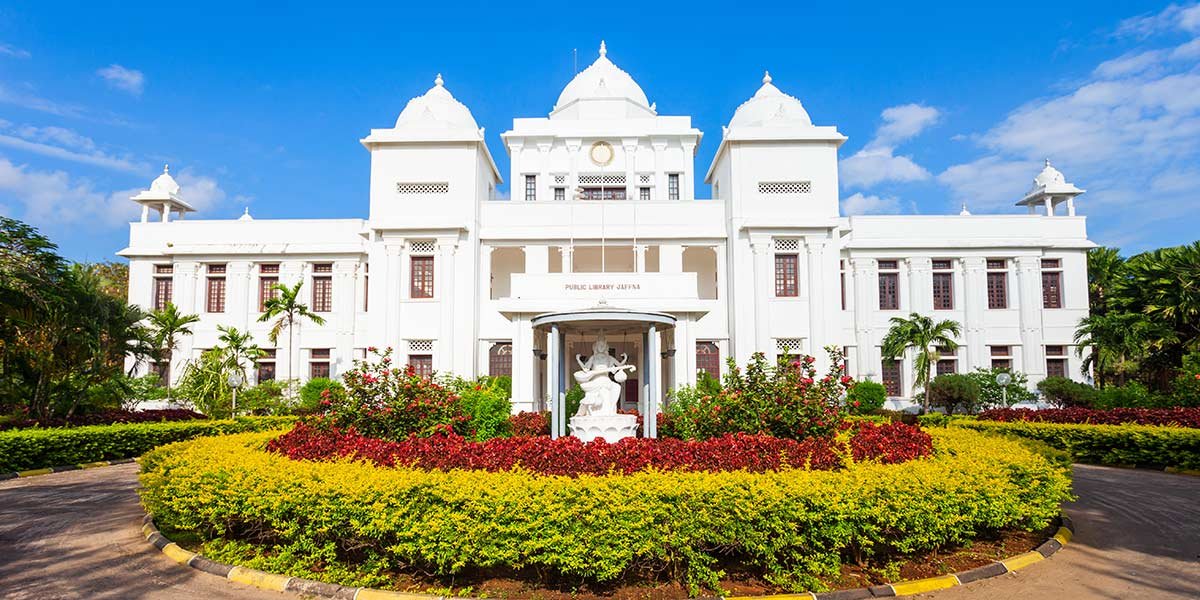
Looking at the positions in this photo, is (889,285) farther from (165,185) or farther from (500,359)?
(165,185)

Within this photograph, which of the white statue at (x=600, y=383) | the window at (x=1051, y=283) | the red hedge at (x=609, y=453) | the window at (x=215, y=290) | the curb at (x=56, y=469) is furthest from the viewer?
the window at (x=215, y=290)

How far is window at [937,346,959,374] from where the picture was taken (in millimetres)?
24672

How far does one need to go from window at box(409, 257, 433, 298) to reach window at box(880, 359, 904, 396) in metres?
15.9

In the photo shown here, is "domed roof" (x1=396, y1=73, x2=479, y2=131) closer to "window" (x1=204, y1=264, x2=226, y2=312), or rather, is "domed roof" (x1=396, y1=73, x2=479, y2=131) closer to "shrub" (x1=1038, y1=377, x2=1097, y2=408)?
"window" (x1=204, y1=264, x2=226, y2=312)

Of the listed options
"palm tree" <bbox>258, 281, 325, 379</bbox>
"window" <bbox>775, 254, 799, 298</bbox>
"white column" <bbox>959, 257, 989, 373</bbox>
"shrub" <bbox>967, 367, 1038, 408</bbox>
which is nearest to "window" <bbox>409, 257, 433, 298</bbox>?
"palm tree" <bbox>258, 281, 325, 379</bbox>

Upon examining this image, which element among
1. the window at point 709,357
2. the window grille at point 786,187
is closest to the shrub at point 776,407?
the window at point 709,357

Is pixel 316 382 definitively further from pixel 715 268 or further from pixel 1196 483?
pixel 1196 483

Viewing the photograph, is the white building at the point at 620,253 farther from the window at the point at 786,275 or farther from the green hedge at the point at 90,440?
the green hedge at the point at 90,440

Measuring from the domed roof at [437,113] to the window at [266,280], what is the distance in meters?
7.85

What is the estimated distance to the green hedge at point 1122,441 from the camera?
39.2ft

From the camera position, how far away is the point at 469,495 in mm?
5453

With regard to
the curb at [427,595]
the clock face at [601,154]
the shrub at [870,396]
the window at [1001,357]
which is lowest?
the curb at [427,595]

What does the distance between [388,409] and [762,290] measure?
1405cm

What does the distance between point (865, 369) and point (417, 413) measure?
19.7 meters
